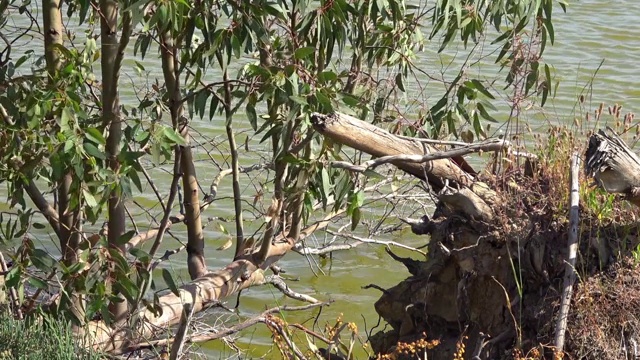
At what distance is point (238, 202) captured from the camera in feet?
20.2

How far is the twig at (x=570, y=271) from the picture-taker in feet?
14.9

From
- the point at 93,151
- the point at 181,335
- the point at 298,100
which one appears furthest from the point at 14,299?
the point at 298,100

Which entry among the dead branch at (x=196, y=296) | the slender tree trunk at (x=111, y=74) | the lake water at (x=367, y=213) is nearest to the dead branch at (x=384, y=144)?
the lake water at (x=367, y=213)

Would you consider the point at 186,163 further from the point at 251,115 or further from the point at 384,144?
the point at 384,144

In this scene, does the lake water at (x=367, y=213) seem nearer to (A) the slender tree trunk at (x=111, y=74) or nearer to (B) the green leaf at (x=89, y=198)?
(A) the slender tree trunk at (x=111, y=74)

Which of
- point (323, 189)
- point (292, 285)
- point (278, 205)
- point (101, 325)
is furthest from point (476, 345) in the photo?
point (292, 285)

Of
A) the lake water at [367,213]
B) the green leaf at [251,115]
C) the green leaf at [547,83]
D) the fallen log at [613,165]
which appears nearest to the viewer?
the fallen log at [613,165]

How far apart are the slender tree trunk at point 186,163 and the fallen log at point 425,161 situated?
83 cm

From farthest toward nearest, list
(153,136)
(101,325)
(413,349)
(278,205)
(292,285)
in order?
1. (292,285)
2. (278,205)
3. (101,325)
4. (413,349)
5. (153,136)

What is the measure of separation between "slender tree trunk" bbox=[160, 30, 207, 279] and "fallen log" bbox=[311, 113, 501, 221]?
831 mm

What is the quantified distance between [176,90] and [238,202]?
2.95 feet

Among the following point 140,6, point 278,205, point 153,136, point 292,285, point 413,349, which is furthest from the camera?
point 292,285

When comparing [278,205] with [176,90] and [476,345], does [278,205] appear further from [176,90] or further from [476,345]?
[476,345]

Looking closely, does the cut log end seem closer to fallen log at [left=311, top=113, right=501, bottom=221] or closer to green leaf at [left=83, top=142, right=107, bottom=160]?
fallen log at [left=311, top=113, right=501, bottom=221]
